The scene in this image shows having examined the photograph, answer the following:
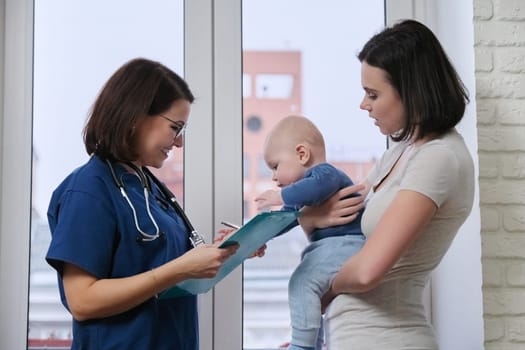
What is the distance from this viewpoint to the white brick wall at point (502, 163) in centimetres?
174

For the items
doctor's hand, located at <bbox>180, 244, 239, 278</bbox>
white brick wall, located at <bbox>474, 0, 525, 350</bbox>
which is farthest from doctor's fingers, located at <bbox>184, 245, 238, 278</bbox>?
white brick wall, located at <bbox>474, 0, 525, 350</bbox>

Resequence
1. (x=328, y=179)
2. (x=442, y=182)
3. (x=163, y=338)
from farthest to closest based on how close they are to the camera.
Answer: (x=328, y=179) < (x=163, y=338) < (x=442, y=182)

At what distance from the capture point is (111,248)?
1383 millimetres

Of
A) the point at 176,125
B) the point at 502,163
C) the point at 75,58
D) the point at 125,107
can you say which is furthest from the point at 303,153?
the point at 75,58

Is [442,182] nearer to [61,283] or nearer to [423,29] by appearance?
[423,29]

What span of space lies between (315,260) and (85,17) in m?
1.19

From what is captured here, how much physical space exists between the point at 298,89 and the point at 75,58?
76cm

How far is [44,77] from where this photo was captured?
6.84 feet

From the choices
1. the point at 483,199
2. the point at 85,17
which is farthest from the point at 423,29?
the point at 85,17

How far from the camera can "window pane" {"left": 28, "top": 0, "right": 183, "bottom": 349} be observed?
81.5 inches

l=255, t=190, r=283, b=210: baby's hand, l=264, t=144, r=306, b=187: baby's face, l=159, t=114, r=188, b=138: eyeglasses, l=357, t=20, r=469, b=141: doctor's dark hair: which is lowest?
l=255, t=190, r=283, b=210: baby's hand

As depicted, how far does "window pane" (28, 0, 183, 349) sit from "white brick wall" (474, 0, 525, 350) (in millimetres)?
955

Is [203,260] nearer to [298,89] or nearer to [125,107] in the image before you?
[125,107]

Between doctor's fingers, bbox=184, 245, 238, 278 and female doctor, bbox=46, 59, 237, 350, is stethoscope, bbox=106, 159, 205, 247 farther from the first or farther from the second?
doctor's fingers, bbox=184, 245, 238, 278
